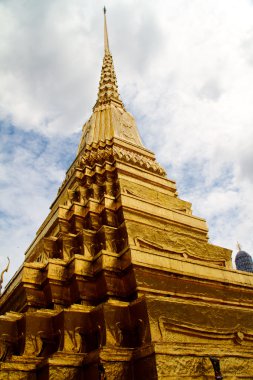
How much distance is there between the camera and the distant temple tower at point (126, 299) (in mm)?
5754

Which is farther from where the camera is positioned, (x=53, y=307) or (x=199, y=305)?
(x=53, y=307)

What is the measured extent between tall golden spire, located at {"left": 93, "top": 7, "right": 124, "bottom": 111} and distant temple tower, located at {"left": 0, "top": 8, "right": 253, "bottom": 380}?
26.4ft

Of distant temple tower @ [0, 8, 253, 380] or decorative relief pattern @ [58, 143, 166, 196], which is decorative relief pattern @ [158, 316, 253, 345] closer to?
distant temple tower @ [0, 8, 253, 380]

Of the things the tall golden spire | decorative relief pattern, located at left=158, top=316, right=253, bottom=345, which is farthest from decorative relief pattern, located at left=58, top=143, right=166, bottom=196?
decorative relief pattern, located at left=158, top=316, right=253, bottom=345

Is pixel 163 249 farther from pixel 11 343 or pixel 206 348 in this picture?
pixel 11 343

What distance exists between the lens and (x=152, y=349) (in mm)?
5543

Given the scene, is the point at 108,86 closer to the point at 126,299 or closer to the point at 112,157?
the point at 112,157

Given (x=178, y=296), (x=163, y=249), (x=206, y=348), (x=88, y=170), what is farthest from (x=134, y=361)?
(x=88, y=170)

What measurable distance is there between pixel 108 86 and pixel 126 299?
51.1ft

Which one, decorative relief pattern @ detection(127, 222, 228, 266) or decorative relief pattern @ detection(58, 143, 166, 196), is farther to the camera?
decorative relief pattern @ detection(58, 143, 166, 196)

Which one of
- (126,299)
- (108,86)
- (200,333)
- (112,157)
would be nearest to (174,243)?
(126,299)

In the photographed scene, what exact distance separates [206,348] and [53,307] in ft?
11.7

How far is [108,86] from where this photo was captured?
20469 mm

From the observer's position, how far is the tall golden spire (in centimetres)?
1925
